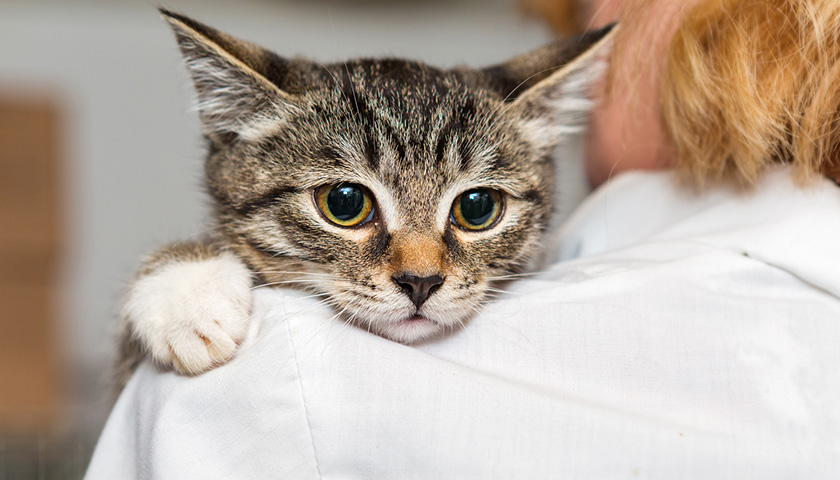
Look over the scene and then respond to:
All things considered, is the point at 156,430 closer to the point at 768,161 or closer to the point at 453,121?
the point at 453,121

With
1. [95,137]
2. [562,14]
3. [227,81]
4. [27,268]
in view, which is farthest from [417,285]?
[95,137]

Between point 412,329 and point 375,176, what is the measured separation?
0.88 ft

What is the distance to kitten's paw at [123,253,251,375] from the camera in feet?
2.72

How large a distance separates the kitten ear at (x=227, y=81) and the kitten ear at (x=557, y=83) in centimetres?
47

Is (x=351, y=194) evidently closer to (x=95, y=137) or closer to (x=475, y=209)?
(x=475, y=209)

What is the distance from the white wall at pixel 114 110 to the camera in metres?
3.55

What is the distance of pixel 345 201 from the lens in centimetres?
101

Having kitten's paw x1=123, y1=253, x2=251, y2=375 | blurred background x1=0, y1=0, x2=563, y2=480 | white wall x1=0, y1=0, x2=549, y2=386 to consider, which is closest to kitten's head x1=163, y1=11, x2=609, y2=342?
kitten's paw x1=123, y1=253, x2=251, y2=375

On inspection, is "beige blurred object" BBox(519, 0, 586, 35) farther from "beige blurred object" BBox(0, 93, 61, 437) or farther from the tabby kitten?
"beige blurred object" BBox(0, 93, 61, 437)

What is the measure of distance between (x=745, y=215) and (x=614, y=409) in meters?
0.41

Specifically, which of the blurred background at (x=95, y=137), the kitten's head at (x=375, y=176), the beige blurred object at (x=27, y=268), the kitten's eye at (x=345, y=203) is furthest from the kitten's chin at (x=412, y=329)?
the beige blurred object at (x=27, y=268)

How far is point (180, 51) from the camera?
110 cm

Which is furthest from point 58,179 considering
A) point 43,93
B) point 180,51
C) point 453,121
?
point 453,121

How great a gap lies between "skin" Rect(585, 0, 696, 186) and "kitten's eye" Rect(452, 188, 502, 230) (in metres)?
0.24
